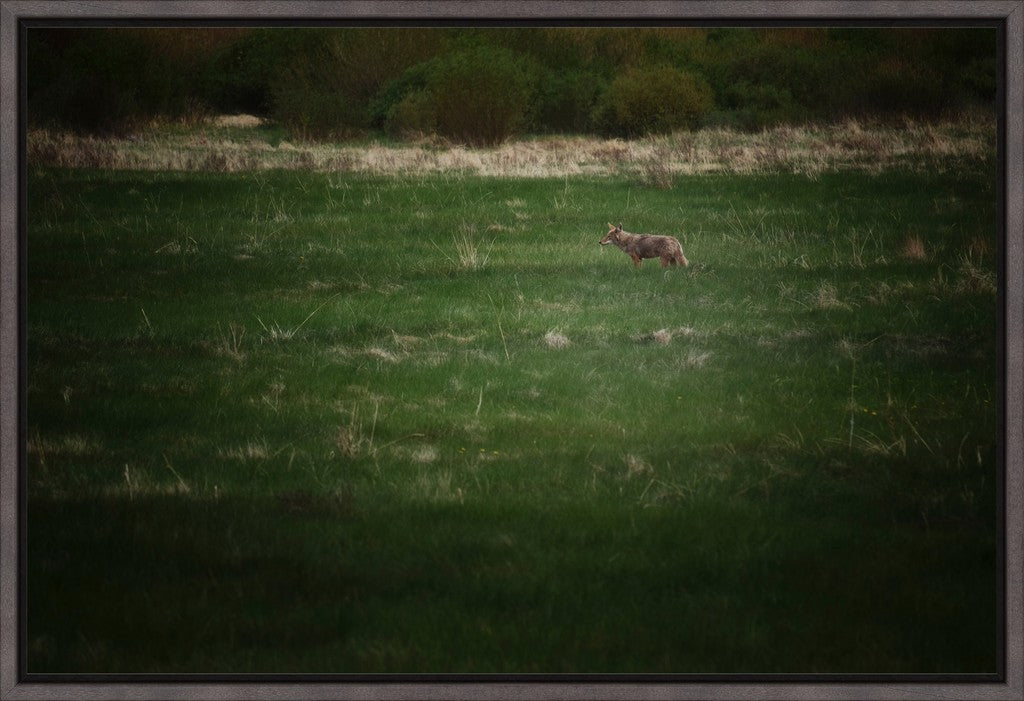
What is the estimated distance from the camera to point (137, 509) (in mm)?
7668

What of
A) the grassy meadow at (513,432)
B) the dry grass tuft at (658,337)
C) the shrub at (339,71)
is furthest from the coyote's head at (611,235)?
the shrub at (339,71)

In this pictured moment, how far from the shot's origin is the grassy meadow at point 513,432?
259 inches

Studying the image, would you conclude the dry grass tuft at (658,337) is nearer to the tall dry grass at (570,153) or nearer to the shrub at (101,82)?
the tall dry grass at (570,153)

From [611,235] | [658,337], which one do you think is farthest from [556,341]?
[611,235]

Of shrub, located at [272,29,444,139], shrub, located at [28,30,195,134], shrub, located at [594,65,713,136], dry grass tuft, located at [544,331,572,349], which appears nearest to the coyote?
dry grass tuft, located at [544,331,572,349]

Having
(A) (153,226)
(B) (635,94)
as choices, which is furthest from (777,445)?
(B) (635,94)

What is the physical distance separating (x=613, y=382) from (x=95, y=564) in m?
4.59

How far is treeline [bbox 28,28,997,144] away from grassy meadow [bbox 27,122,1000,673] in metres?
2.89

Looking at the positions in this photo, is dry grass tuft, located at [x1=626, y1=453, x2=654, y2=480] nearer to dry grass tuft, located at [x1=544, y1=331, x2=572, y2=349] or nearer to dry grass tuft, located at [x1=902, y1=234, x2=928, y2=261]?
dry grass tuft, located at [x1=544, y1=331, x2=572, y2=349]

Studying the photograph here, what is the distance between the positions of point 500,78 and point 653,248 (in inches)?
236

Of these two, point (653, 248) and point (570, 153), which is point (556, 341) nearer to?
point (653, 248)

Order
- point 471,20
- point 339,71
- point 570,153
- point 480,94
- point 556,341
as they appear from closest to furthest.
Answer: point 471,20, point 556,341, point 339,71, point 570,153, point 480,94

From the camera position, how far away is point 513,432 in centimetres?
889

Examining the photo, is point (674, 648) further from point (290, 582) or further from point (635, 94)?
point (635, 94)
